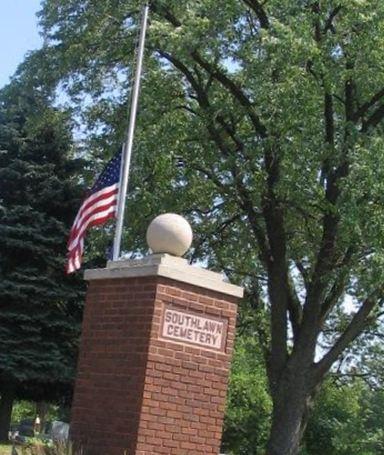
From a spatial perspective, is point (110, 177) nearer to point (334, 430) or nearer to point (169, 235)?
point (169, 235)

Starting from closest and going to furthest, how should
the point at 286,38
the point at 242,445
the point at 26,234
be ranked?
the point at 286,38 < the point at 26,234 < the point at 242,445

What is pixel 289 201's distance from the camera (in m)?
17.4

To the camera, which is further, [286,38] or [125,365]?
[286,38]

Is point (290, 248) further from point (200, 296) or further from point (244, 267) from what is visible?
point (200, 296)

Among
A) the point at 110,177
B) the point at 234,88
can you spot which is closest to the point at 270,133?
the point at 234,88

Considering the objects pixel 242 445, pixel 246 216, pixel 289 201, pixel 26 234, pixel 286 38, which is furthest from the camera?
pixel 242 445

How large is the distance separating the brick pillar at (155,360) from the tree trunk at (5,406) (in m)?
14.6

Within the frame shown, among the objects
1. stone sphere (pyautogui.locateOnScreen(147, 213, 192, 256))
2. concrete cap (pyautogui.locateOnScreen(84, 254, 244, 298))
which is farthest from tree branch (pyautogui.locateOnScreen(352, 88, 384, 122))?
stone sphere (pyautogui.locateOnScreen(147, 213, 192, 256))

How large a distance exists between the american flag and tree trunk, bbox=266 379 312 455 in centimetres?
697

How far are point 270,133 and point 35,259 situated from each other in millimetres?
8409

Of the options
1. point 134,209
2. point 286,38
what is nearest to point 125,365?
point 286,38

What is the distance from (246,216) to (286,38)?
5.74m

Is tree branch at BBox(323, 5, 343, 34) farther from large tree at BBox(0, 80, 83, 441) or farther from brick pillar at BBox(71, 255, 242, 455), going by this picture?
brick pillar at BBox(71, 255, 242, 455)

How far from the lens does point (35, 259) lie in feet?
74.4
